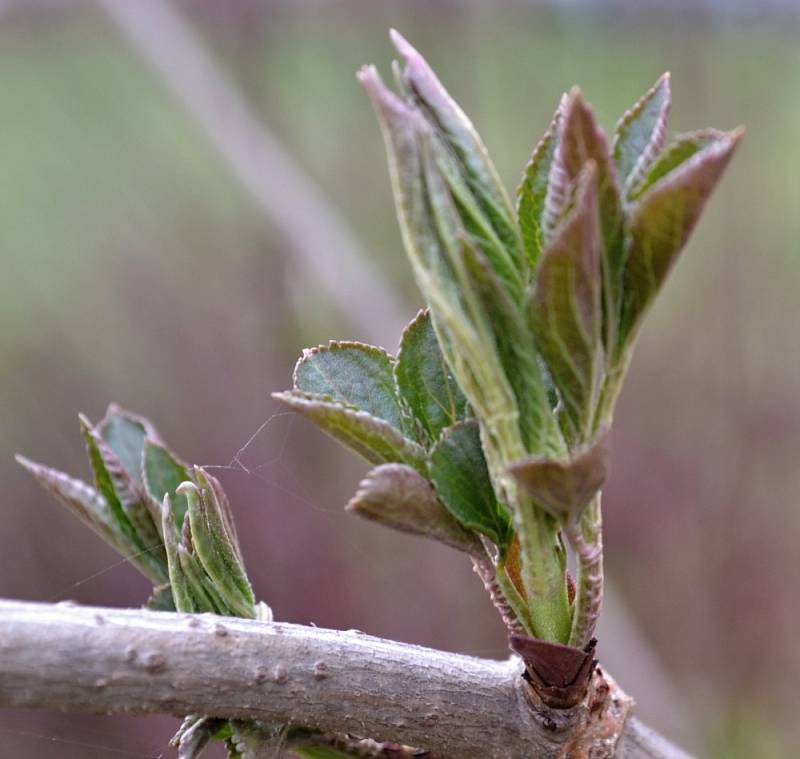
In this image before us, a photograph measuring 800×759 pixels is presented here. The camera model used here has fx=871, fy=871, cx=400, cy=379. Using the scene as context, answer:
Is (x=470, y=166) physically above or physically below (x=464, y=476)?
above

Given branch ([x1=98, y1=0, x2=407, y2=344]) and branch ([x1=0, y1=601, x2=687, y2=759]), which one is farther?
branch ([x1=98, y1=0, x2=407, y2=344])

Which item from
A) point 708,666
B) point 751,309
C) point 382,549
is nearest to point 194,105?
point 382,549

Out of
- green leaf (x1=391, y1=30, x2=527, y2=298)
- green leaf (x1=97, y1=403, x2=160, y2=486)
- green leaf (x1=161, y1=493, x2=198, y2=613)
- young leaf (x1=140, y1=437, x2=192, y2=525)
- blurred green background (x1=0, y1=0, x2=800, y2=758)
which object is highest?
green leaf (x1=391, y1=30, x2=527, y2=298)

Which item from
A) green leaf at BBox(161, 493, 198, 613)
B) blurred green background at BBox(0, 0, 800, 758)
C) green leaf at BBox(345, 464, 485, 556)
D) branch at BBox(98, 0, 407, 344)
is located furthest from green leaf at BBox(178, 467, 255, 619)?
blurred green background at BBox(0, 0, 800, 758)

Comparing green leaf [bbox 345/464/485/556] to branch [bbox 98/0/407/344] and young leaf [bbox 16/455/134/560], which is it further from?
branch [bbox 98/0/407/344]

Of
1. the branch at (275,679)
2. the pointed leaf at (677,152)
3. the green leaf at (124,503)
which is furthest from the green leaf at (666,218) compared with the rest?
the green leaf at (124,503)

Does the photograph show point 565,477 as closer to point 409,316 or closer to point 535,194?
point 535,194

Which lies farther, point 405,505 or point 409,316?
point 409,316

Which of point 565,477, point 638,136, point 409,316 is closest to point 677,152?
point 638,136
